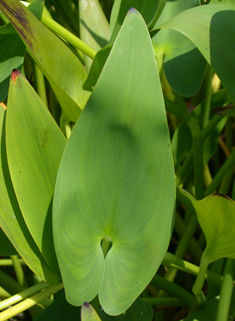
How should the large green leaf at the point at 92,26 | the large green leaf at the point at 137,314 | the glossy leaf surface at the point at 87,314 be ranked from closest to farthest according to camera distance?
the glossy leaf surface at the point at 87,314
the large green leaf at the point at 137,314
the large green leaf at the point at 92,26

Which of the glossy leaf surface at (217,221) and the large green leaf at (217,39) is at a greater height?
the large green leaf at (217,39)

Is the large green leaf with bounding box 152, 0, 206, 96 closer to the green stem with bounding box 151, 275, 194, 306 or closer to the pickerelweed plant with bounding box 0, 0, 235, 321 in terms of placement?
the pickerelweed plant with bounding box 0, 0, 235, 321

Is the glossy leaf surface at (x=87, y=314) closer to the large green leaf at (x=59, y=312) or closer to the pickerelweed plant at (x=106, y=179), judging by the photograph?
the pickerelweed plant at (x=106, y=179)

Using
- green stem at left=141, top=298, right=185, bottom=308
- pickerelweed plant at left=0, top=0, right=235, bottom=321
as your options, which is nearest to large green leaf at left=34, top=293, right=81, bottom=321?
pickerelweed plant at left=0, top=0, right=235, bottom=321

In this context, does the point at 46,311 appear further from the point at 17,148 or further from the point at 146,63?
the point at 146,63

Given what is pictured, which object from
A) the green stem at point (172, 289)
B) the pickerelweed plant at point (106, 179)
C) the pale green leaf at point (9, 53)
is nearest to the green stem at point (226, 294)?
the pickerelweed plant at point (106, 179)
